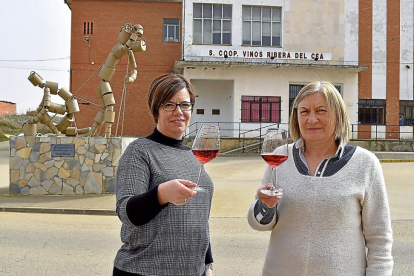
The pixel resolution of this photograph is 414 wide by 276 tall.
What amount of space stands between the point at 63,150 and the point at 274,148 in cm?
984

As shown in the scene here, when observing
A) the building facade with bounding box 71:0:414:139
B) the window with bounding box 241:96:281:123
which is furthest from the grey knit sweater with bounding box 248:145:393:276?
the window with bounding box 241:96:281:123

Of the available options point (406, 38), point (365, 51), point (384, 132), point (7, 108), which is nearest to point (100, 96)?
point (365, 51)

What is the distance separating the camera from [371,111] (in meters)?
27.5

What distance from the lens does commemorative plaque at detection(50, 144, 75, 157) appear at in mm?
11008

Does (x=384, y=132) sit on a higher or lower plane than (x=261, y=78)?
lower

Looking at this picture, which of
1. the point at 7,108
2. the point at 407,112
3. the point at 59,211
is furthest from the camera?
the point at 7,108

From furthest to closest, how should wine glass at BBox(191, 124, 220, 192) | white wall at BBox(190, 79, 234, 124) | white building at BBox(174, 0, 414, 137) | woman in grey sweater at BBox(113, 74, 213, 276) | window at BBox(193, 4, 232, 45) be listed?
white wall at BBox(190, 79, 234, 124) → window at BBox(193, 4, 232, 45) → white building at BBox(174, 0, 414, 137) → wine glass at BBox(191, 124, 220, 192) → woman in grey sweater at BBox(113, 74, 213, 276)

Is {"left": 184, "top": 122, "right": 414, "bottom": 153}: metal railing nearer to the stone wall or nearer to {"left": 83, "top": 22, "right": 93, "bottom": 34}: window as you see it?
{"left": 83, "top": 22, "right": 93, "bottom": 34}: window

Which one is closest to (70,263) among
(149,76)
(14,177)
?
(14,177)

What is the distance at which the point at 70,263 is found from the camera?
215 inches

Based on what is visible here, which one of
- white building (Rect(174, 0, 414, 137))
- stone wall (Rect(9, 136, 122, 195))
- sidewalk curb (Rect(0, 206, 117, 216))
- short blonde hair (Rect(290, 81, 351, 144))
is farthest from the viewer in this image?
white building (Rect(174, 0, 414, 137))

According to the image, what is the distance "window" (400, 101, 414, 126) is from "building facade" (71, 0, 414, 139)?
69 mm

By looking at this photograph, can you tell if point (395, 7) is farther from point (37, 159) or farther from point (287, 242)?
point (287, 242)

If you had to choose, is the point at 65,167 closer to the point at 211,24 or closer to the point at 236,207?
the point at 236,207
